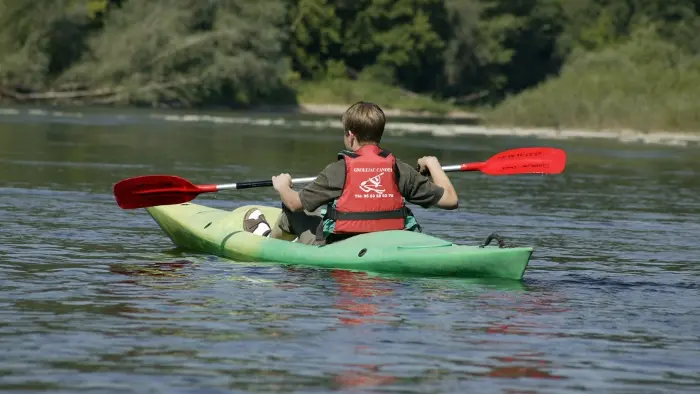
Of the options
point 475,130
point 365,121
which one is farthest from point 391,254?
point 475,130

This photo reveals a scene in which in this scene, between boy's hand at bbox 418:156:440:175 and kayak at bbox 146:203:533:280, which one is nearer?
kayak at bbox 146:203:533:280

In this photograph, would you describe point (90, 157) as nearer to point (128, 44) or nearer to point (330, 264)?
point (330, 264)

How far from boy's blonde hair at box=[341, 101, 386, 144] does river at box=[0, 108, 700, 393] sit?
0.90m

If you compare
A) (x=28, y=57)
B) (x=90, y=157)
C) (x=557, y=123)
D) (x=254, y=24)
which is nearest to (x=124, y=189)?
(x=90, y=157)

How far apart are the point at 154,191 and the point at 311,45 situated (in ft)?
216

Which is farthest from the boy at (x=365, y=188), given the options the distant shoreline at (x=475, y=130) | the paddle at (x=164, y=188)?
the distant shoreline at (x=475, y=130)

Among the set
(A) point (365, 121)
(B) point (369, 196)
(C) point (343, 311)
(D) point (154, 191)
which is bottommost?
(C) point (343, 311)

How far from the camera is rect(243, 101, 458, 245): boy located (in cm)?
1000

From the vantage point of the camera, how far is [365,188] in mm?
10047

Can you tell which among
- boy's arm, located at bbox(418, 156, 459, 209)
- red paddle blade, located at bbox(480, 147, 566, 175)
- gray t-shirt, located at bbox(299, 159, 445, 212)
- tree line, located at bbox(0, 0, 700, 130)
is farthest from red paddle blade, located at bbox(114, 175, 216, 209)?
tree line, located at bbox(0, 0, 700, 130)

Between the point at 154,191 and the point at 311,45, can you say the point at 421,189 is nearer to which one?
the point at 154,191

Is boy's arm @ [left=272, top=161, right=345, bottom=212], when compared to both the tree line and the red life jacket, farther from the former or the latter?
the tree line

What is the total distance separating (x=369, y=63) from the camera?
80.1 m

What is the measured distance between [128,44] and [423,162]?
139ft
